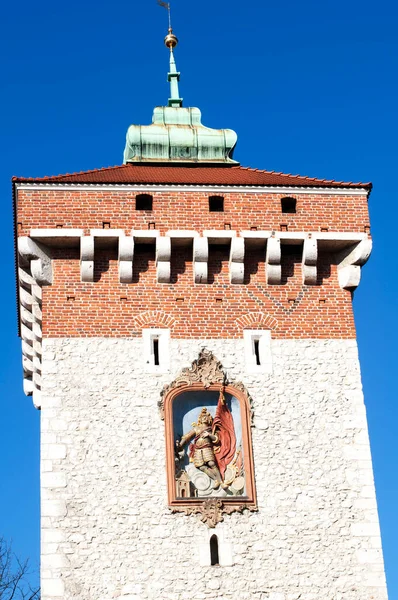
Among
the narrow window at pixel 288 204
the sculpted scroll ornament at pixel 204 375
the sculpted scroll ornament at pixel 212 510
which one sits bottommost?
the sculpted scroll ornament at pixel 212 510

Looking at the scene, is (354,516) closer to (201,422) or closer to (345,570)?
(345,570)

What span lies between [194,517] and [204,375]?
2.27 metres

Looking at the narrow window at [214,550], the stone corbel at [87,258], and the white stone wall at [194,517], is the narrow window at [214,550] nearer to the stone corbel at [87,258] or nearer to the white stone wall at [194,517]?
the white stone wall at [194,517]

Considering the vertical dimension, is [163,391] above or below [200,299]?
below

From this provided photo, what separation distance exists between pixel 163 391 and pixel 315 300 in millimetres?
2959

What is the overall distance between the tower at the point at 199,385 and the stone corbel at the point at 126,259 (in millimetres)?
22

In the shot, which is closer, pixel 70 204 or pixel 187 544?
pixel 187 544

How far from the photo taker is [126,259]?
75.8 ft

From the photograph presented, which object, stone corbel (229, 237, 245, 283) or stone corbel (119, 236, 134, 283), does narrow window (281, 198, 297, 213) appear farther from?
stone corbel (119, 236, 134, 283)

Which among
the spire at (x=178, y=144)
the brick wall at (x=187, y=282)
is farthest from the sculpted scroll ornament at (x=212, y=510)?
the spire at (x=178, y=144)

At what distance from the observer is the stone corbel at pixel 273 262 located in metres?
23.4

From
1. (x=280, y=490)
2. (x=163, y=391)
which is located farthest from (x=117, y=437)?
(x=280, y=490)

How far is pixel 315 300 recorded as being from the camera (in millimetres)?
23422

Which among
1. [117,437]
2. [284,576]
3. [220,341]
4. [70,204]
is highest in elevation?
[70,204]
